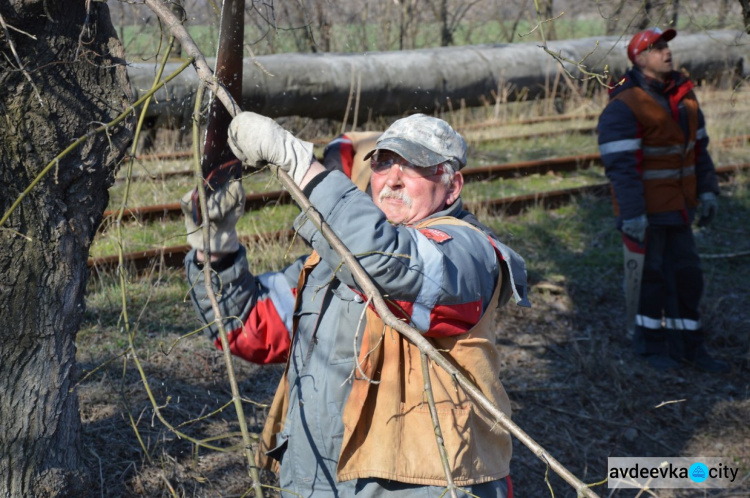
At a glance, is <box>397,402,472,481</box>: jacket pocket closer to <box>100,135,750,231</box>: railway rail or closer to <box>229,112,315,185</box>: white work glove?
<box>229,112,315,185</box>: white work glove

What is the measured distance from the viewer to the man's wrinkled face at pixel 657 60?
5.58m

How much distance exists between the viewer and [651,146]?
5.70 metres

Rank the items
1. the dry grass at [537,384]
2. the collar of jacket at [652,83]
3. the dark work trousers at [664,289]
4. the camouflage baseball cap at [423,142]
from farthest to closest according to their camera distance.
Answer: the dark work trousers at [664,289] → the collar of jacket at [652,83] → the dry grass at [537,384] → the camouflage baseball cap at [423,142]

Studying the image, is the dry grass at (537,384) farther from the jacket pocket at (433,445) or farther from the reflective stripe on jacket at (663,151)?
the reflective stripe on jacket at (663,151)

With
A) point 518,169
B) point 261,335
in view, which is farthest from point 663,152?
point 261,335

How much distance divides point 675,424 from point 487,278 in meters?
3.56

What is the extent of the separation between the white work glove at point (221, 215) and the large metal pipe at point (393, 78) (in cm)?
554

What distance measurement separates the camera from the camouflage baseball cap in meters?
2.45

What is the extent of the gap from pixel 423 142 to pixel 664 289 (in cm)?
410

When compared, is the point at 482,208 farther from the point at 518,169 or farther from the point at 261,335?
the point at 261,335

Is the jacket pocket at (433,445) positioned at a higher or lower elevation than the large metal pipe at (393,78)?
lower

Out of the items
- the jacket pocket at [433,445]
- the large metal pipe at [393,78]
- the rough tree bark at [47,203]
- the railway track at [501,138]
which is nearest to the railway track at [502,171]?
the railway track at [501,138]

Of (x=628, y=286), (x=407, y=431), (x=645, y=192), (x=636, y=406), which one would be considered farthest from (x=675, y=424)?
(x=407, y=431)

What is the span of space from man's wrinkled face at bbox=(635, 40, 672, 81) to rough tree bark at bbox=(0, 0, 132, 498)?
4258 millimetres
